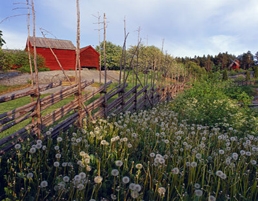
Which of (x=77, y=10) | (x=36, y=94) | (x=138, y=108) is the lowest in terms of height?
(x=138, y=108)

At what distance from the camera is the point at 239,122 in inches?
171

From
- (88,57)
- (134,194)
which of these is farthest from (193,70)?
(134,194)

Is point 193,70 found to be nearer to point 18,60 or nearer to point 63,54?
point 63,54

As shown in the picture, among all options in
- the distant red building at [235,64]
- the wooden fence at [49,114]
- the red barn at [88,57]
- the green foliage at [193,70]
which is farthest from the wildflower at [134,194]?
the distant red building at [235,64]

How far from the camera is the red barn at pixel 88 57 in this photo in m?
29.2

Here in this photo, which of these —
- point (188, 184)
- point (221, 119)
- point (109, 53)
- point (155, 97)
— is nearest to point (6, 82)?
point (155, 97)

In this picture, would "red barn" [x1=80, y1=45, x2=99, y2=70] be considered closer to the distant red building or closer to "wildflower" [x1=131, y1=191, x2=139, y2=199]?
"wildflower" [x1=131, y1=191, x2=139, y2=199]

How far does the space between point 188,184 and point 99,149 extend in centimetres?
119

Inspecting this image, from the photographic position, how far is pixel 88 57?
29.6m

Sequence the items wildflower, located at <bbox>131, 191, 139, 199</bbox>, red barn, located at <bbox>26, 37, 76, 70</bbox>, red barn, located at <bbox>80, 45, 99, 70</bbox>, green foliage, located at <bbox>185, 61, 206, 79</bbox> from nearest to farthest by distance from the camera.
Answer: wildflower, located at <bbox>131, 191, 139, 199</bbox>
red barn, located at <bbox>26, 37, 76, 70</bbox>
green foliage, located at <bbox>185, 61, 206, 79</bbox>
red barn, located at <bbox>80, 45, 99, 70</bbox>

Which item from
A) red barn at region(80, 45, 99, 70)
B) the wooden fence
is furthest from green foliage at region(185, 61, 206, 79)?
the wooden fence

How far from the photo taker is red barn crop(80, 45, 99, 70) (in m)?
29.2

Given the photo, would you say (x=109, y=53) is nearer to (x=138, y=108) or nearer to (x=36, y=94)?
(x=138, y=108)

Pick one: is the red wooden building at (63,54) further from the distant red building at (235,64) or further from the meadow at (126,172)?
the distant red building at (235,64)
